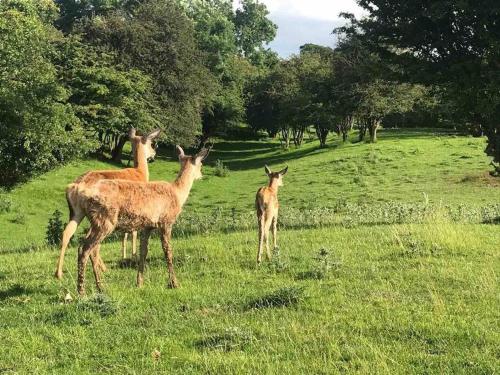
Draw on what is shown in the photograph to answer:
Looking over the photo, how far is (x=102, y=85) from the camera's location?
133ft

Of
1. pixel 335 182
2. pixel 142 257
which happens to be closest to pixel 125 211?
pixel 142 257

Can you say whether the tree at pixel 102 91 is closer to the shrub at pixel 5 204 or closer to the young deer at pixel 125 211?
the shrub at pixel 5 204

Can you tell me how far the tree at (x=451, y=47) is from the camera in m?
15.2

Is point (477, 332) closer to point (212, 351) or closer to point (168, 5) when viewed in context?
point (212, 351)

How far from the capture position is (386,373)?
5.21m

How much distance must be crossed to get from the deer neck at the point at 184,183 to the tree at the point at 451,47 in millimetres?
8857

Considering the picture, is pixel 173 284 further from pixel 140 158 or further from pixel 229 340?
pixel 140 158

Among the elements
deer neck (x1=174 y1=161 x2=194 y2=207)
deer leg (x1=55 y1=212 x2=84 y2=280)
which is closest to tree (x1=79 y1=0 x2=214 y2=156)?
deer neck (x1=174 y1=161 x2=194 y2=207)

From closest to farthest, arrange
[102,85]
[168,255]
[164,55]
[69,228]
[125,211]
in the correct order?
[125,211] < [168,255] < [69,228] < [102,85] < [164,55]

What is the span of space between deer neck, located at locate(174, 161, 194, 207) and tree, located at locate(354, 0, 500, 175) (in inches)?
349

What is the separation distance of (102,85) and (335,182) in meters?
18.7

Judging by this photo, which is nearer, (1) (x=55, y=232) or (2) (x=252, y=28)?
(1) (x=55, y=232)

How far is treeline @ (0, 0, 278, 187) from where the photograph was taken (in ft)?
66.6

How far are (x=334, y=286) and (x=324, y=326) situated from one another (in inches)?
76.6
